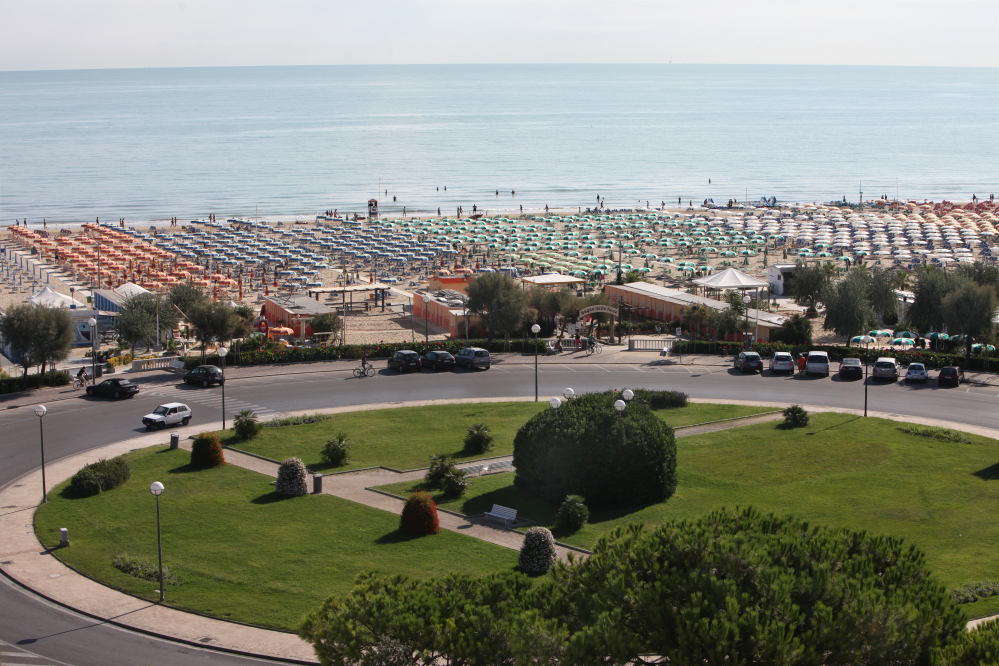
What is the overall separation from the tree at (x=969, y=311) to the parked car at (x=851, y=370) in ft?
17.1

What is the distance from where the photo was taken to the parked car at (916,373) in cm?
4038

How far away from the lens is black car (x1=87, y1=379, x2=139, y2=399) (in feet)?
127

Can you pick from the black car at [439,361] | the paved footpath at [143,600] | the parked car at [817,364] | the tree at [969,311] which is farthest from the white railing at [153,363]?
the tree at [969,311]

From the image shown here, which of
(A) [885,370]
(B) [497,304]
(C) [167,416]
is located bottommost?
(C) [167,416]

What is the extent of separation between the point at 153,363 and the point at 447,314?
16180 mm

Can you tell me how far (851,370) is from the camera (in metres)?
41.1

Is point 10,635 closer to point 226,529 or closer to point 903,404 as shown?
point 226,529

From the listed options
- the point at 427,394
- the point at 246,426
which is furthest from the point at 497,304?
the point at 246,426

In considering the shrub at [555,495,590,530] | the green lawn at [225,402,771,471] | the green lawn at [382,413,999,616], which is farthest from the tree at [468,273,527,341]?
the shrub at [555,495,590,530]

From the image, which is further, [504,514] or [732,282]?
[732,282]

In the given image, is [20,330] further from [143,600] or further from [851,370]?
[851,370]

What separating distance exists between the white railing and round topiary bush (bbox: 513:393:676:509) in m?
24.2

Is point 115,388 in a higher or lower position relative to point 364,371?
lower

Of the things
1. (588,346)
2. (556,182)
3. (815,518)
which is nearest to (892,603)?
(815,518)
